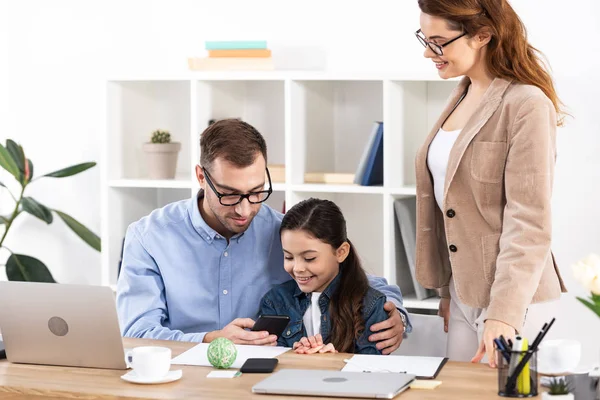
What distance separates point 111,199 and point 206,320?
1.42 metres

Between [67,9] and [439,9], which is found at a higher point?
[67,9]

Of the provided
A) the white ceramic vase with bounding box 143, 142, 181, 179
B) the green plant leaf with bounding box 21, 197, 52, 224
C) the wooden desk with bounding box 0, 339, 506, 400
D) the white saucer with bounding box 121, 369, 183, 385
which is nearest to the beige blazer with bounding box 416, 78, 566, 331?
the wooden desk with bounding box 0, 339, 506, 400

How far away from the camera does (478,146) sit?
7.50 ft

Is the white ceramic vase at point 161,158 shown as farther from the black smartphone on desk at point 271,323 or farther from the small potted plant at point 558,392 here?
the small potted plant at point 558,392

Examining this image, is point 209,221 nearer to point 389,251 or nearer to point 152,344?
point 152,344

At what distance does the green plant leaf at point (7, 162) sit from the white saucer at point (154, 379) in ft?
7.01

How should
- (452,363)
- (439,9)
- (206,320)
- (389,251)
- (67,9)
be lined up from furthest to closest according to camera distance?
1. (67,9)
2. (389,251)
3. (206,320)
4. (439,9)
5. (452,363)

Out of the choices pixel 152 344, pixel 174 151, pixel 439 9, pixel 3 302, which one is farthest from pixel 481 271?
pixel 174 151

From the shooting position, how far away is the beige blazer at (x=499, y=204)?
2152mm

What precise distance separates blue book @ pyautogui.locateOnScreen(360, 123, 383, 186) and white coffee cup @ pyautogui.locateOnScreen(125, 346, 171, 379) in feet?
5.58

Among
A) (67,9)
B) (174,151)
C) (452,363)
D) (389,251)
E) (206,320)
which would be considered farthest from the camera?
(67,9)

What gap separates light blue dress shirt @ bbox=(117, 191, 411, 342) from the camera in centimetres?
261

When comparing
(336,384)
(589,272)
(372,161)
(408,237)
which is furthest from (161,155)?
(589,272)

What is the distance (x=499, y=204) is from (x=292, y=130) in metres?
1.45
